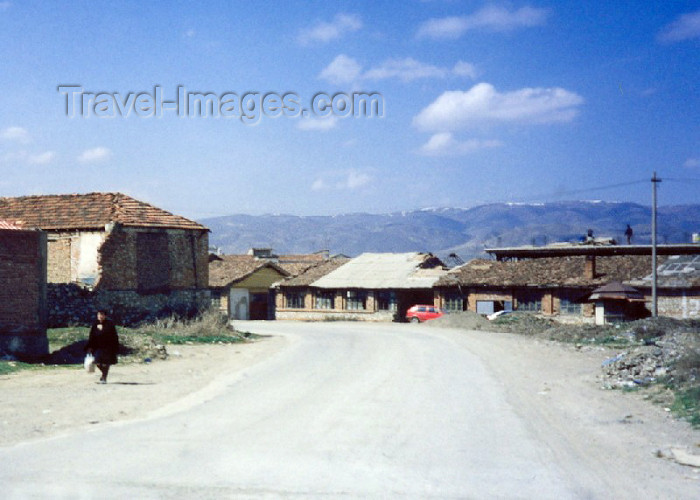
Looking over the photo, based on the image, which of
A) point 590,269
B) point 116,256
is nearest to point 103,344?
point 116,256

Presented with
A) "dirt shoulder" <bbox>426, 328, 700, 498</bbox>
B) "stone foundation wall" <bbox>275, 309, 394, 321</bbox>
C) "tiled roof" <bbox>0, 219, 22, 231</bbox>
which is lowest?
"stone foundation wall" <bbox>275, 309, 394, 321</bbox>

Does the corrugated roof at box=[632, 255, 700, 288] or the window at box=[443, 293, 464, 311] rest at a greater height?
the corrugated roof at box=[632, 255, 700, 288]

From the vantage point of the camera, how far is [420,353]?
82.9ft

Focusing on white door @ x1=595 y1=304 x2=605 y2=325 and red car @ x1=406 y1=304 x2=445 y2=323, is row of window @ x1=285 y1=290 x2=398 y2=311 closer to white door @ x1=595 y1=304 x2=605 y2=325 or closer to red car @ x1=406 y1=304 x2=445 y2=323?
red car @ x1=406 y1=304 x2=445 y2=323

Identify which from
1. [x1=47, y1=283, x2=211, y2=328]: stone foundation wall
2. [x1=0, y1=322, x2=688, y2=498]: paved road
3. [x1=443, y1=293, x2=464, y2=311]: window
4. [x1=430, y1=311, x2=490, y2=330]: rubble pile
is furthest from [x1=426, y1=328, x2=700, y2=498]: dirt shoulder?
[x1=443, y1=293, x2=464, y2=311]: window

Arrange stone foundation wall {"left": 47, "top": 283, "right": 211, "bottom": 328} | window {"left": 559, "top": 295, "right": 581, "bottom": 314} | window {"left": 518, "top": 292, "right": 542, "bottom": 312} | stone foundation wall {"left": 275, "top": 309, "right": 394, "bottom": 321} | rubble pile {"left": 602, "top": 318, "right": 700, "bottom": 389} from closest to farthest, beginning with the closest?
rubble pile {"left": 602, "top": 318, "right": 700, "bottom": 389} < stone foundation wall {"left": 47, "top": 283, "right": 211, "bottom": 328} < window {"left": 559, "top": 295, "right": 581, "bottom": 314} < window {"left": 518, "top": 292, "right": 542, "bottom": 312} < stone foundation wall {"left": 275, "top": 309, "right": 394, "bottom": 321}

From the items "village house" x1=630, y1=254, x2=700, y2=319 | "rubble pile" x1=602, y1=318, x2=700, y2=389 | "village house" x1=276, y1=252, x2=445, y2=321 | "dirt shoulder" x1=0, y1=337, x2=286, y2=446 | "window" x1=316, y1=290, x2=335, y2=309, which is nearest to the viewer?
"dirt shoulder" x1=0, y1=337, x2=286, y2=446

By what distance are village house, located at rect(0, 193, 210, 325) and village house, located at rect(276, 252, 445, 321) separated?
2166 cm

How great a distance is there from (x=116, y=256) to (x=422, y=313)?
2513 cm

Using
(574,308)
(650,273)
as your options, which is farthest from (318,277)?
(650,273)

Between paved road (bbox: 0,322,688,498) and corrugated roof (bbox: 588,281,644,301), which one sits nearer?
paved road (bbox: 0,322,688,498)

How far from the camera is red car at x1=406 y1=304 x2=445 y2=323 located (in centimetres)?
4984

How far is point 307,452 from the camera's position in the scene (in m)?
8.79

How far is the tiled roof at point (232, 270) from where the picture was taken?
58.8 m
